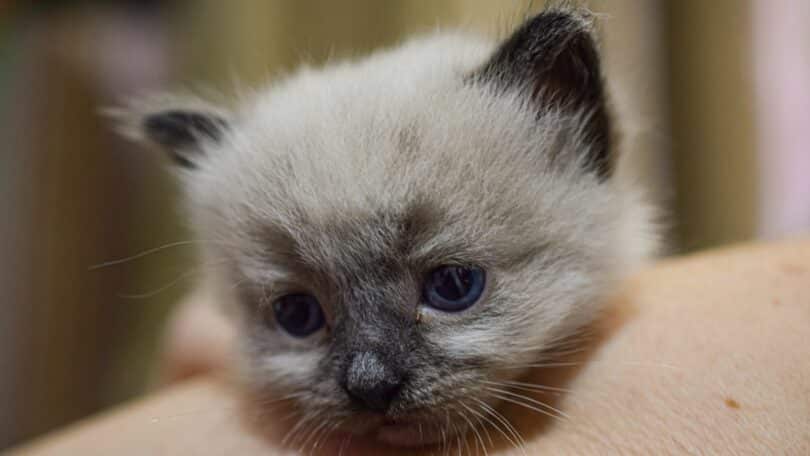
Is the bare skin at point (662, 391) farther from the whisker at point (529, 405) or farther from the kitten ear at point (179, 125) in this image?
the kitten ear at point (179, 125)

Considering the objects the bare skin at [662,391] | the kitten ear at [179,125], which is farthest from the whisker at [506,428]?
the kitten ear at [179,125]

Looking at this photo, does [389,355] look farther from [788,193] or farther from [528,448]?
[788,193]

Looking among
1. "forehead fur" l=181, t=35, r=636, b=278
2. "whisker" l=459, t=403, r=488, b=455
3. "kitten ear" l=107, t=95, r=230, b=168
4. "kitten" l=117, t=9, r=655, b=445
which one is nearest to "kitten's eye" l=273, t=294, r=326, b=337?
"kitten" l=117, t=9, r=655, b=445

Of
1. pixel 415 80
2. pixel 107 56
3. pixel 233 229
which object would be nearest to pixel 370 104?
pixel 415 80

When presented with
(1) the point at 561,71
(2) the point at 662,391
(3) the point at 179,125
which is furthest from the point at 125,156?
(2) the point at 662,391

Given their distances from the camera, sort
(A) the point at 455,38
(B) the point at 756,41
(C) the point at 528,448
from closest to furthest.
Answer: (C) the point at 528,448, (A) the point at 455,38, (B) the point at 756,41

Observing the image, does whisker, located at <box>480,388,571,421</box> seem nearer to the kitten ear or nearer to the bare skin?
the bare skin

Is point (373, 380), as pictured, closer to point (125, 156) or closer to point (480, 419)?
point (480, 419)
